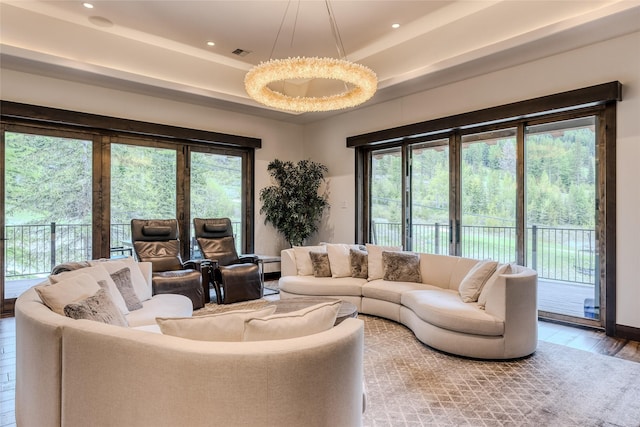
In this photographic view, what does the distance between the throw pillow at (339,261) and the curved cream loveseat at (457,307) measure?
0.29 metres

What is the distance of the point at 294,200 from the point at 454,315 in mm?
3935

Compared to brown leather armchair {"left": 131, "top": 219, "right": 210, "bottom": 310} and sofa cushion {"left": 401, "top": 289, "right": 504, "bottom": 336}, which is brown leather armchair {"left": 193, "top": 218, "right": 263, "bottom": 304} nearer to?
brown leather armchair {"left": 131, "top": 219, "right": 210, "bottom": 310}

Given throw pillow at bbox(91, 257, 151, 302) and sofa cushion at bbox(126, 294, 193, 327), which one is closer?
sofa cushion at bbox(126, 294, 193, 327)

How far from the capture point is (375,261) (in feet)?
15.3

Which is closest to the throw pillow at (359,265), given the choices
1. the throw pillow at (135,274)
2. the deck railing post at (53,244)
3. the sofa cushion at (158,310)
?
the sofa cushion at (158,310)

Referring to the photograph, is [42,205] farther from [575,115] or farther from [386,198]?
[575,115]

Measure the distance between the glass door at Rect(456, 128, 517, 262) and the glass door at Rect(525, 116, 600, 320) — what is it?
208 millimetres

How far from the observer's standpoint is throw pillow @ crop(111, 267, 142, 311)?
9.81 feet

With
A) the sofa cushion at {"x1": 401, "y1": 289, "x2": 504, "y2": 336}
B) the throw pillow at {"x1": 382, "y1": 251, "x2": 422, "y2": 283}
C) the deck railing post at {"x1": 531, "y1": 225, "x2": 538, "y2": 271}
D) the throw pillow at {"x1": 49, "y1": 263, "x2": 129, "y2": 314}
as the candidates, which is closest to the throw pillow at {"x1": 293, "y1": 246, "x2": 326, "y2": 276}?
the throw pillow at {"x1": 382, "y1": 251, "x2": 422, "y2": 283}

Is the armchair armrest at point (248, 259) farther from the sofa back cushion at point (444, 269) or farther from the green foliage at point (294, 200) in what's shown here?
the sofa back cushion at point (444, 269)

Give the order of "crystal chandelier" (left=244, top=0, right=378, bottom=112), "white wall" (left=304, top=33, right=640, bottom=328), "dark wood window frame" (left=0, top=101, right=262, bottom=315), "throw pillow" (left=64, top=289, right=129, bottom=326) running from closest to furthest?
"throw pillow" (left=64, top=289, right=129, bottom=326)
"crystal chandelier" (left=244, top=0, right=378, bottom=112)
"white wall" (left=304, top=33, right=640, bottom=328)
"dark wood window frame" (left=0, top=101, right=262, bottom=315)

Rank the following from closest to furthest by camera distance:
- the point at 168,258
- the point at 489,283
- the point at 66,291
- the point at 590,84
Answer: the point at 66,291
the point at 489,283
the point at 590,84
the point at 168,258

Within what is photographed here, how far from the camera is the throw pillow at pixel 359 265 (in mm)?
4746

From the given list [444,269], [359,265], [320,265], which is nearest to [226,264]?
[320,265]
